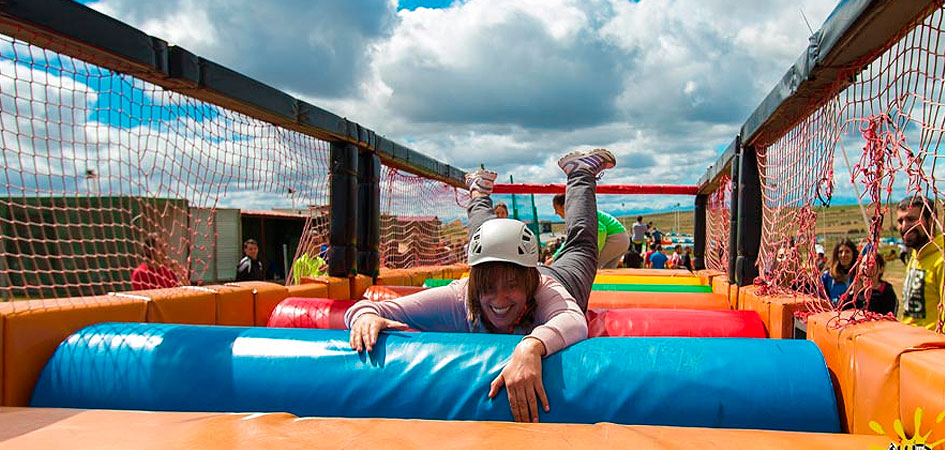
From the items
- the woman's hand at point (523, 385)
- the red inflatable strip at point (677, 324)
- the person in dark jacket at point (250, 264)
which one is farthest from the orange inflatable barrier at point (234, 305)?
the person in dark jacket at point (250, 264)

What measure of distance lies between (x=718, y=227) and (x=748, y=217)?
2.59m

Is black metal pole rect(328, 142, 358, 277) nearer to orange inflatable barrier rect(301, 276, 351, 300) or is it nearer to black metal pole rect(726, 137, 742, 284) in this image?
orange inflatable barrier rect(301, 276, 351, 300)

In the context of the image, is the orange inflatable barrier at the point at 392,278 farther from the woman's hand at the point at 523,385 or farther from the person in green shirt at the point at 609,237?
the woman's hand at the point at 523,385

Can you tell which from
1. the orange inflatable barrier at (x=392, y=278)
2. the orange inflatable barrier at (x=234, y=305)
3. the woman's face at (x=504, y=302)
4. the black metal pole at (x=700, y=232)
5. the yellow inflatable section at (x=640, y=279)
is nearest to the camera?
the woman's face at (x=504, y=302)

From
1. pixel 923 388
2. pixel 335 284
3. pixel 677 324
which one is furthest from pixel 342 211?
pixel 923 388

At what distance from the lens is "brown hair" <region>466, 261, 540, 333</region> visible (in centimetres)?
216

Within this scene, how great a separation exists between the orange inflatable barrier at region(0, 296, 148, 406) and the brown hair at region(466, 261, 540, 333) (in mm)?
1249

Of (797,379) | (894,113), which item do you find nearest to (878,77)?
(894,113)

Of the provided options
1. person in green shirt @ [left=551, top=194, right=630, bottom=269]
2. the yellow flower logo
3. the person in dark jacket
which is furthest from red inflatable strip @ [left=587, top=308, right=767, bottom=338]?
the person in dark jacket

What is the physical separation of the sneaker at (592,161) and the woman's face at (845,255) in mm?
1787

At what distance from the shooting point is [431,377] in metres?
1.70

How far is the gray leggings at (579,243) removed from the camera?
2.71 m

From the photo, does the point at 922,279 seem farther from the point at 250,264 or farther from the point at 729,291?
the point at 250,264

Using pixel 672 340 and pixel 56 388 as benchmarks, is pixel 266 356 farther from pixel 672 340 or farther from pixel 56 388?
pixel 672 340
